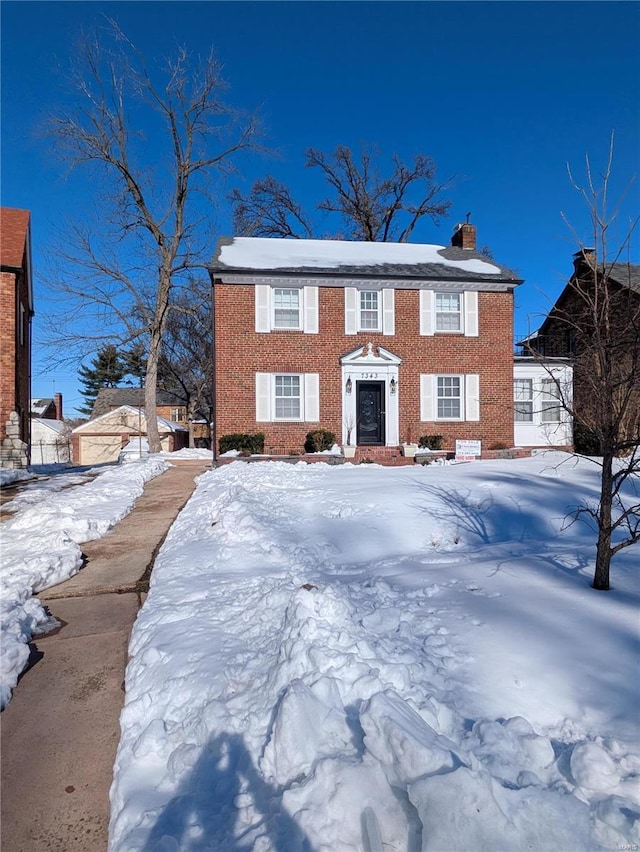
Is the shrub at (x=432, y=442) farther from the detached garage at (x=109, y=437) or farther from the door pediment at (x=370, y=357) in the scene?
the detached garage at (x=109, y=437)

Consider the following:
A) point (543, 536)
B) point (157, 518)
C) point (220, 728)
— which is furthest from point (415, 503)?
point (220, 728)

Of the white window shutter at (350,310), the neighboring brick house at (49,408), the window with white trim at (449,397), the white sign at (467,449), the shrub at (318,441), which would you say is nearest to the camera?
the white sign at (467,449)

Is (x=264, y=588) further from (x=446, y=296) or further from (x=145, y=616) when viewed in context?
(x=446, y=296)

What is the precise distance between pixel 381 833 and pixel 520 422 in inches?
675

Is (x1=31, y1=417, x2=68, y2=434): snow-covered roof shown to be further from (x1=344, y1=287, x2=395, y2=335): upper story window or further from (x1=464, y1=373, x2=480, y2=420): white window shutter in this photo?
(x1=464, y1=373, x2=480, y2=420): white window shutter

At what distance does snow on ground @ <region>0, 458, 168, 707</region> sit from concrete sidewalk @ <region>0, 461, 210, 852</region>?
14 centimetres

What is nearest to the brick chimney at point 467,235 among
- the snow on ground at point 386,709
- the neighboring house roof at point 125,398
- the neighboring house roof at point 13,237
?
the neighboring house roof at point 13,237

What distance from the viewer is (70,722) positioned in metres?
2.51

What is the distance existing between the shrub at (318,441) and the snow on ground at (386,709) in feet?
34.0

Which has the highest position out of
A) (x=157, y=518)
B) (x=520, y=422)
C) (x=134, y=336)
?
(x=134, y=336)

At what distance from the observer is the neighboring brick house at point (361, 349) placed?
15375 mm

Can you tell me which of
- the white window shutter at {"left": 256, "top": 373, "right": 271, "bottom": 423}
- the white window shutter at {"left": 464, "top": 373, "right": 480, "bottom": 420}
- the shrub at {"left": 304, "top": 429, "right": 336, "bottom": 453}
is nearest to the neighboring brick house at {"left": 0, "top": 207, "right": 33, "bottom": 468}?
the white window shutter at {"left": 256, "top": 373, "right": 271, "bottom": 423}

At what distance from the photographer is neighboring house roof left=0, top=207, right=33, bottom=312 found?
1426cm

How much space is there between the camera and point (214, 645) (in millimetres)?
3006
